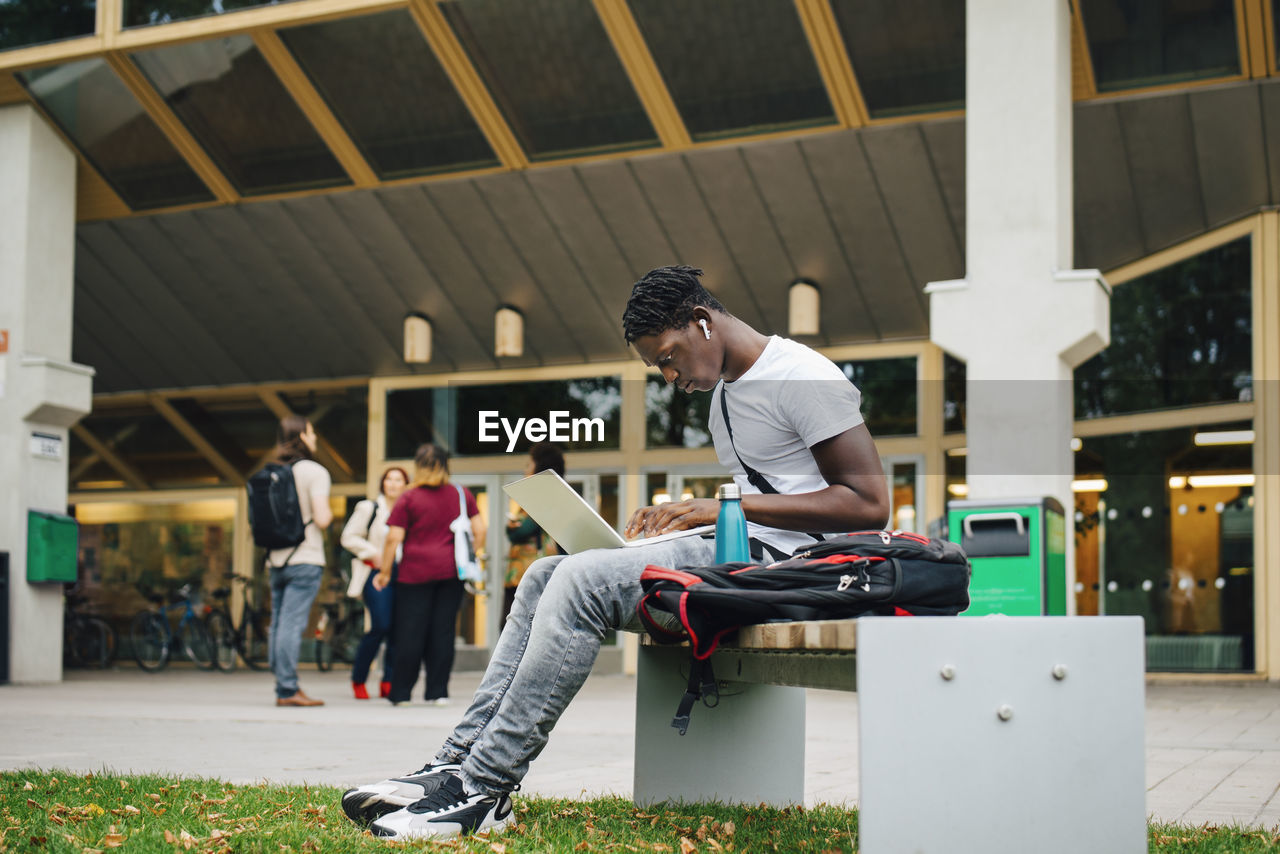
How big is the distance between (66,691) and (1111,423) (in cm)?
873

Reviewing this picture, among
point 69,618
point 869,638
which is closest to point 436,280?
point 69,618

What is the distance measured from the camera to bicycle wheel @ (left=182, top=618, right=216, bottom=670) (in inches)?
609

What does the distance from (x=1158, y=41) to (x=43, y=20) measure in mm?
9166

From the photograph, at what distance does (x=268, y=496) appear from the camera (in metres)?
8.41

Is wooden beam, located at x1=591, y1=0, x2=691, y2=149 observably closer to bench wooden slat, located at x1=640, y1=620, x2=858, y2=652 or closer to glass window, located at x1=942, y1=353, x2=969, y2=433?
glass window, located at x1=942, y1=353, x2=969, y2=433

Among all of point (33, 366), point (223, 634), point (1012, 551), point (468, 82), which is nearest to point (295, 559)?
point (1012, 551)

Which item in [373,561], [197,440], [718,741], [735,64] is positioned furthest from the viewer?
[197,440]

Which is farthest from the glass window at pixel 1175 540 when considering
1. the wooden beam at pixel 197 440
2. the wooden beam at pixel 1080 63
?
the wooden beam at pixel 197 440

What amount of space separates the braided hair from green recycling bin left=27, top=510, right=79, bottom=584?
9.78 metres

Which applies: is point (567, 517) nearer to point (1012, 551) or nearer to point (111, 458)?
point (1012, 551)

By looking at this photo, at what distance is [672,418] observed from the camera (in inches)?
545

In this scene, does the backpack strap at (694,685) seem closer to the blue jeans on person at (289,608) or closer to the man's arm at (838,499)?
the man's arm at (838,499)

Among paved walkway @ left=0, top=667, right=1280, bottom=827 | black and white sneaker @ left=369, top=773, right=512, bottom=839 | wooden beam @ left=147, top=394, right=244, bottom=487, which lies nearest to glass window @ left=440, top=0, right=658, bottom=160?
paved walkway @ left=0, top=667, right=1280, bottom=827

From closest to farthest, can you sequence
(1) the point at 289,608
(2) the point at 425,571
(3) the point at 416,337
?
(2) the point at 425,571 → (1) the point at 289,608 → (3) the point at 416,337
